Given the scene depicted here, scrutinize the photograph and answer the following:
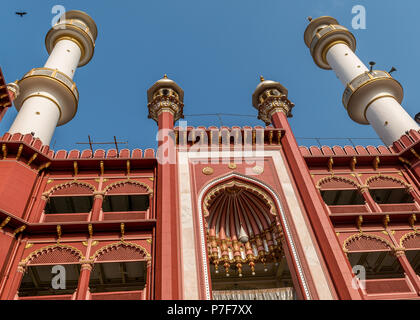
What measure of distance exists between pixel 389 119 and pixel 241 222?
35.1 ft

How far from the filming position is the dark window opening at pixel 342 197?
18031 mm

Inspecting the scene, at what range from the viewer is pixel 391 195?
59.9ft

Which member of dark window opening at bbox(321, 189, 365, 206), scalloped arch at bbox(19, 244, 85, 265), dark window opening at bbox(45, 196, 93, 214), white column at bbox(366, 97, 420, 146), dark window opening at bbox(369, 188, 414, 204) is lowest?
scalloped arch at bbox(19, 244, 85, 265)

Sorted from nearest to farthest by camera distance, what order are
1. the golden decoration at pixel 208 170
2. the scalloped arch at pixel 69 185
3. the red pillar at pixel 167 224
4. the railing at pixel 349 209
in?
the red pillar at pixel 167 224 → the scalloped arch at pixel 69 185 → the railing at pixel 349 209 → the golden decoration at pixel 208 170

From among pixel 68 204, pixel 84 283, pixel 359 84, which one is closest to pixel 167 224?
pixel 84 283

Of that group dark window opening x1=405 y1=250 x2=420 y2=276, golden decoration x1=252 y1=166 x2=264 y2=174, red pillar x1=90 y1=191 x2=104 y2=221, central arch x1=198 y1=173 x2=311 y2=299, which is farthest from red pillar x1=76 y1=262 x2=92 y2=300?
dark window opening x1=405 y1=250 x2=420 y2=276

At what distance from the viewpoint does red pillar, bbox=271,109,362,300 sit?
1212 centimetres

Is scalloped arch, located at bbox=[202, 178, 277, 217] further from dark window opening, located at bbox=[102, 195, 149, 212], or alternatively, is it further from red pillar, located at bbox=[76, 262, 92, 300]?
red pillar, located at bbox=[76, 262, 92, 300]

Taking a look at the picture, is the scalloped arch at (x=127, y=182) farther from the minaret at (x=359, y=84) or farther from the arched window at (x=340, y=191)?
the minaret at (x=359, y=84)

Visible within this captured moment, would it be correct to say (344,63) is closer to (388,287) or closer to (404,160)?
(404,160)

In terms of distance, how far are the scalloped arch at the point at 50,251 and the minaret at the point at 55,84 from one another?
19.0 ft

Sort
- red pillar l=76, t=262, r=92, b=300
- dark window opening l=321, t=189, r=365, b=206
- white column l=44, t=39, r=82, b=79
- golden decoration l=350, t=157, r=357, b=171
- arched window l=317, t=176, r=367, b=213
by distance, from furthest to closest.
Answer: white column l=44, t=39, r=82, b=79 → dark window opening l=321, t=189, r=365, b=206 → golden decoration l=350, t=157, r=357, b=171 → arched window l=317, t=176, r=367, b=213 → red pillar l=76, t=262, r=92, b=300

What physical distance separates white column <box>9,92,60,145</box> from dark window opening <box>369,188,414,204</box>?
16.1 meters

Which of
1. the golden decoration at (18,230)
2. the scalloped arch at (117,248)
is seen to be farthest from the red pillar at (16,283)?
the scalloped arch at (117,248)
